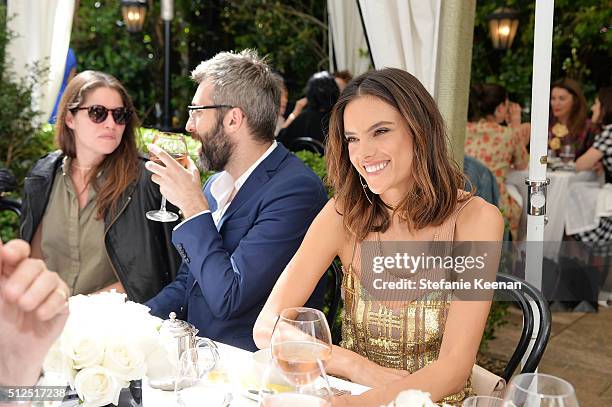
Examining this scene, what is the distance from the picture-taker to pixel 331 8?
7.33m

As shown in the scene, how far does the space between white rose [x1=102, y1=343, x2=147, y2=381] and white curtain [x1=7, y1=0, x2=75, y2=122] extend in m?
4.11

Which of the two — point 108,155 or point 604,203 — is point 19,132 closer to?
point 108,155

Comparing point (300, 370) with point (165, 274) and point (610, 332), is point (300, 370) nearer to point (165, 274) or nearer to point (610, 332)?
point (165, 274)

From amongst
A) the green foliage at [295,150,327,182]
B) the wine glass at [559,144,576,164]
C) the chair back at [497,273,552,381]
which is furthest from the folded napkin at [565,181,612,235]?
the chair back at [497,273,552,381]

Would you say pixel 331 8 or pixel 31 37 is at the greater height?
pixel 331 8

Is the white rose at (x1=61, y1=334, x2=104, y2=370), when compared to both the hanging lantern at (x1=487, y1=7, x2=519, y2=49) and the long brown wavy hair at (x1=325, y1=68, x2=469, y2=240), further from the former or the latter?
the hanging lantern at (x1=487, y1=7, x2=519, y2=49)

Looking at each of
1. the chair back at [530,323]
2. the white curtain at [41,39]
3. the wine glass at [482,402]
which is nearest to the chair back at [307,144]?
the white curtain at [41,39]

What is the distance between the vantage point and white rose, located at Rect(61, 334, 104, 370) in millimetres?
1380

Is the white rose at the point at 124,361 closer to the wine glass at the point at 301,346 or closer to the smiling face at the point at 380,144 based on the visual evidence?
the wine glass at the point at 301,346

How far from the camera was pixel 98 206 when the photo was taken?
9.41 feet

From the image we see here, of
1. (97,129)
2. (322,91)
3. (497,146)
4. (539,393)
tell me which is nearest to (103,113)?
(97,129)

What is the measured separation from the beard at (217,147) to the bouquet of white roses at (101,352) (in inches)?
48.0

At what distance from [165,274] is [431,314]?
4.21ft

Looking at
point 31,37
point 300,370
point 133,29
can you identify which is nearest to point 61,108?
point 300,370
